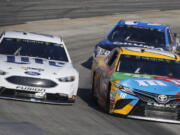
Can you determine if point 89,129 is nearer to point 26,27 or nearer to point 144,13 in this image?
point 26,27

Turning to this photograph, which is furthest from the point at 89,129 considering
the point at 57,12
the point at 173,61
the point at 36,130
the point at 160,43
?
the point at 57,12

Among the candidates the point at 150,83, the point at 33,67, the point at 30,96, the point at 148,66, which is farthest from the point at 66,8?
the point at 150,83

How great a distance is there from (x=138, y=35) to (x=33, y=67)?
7756mm

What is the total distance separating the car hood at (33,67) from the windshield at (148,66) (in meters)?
1.16

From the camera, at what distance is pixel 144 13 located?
3969cm

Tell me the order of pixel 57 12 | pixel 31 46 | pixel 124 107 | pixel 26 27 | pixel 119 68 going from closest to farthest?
pixel 124 107
pixel 119 68
pixel 31 46
pixel 26 27
pixel 57 12

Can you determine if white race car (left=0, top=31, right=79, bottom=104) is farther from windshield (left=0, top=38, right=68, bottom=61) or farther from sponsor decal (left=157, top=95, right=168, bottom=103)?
sponsor decal (left=157, top=95, right=168, bottom=103)

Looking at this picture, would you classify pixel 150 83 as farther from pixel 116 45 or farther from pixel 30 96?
pixel 116 45

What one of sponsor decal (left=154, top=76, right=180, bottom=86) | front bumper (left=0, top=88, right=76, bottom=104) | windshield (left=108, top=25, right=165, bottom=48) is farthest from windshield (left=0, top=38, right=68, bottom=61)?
windshield (left=108, top=25, right=165, bottom=48)

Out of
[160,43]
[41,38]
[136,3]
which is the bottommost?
[136,3]

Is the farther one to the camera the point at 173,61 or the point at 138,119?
the point at 173,61

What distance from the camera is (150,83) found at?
13.5 m

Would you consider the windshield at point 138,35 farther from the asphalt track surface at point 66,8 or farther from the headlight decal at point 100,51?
the asphalt track surface at point 66,8

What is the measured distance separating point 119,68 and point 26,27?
16.7 metres
